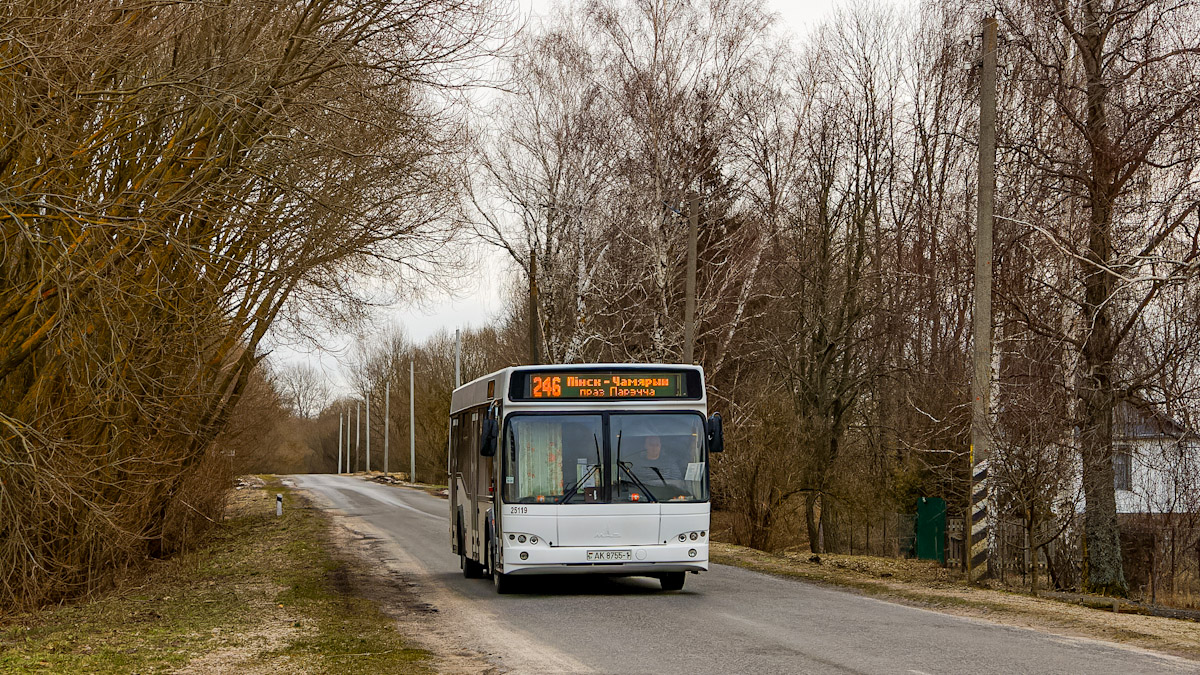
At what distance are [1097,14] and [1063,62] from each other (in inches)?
32.9

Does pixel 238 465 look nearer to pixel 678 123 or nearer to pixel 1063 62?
pixel 678 123

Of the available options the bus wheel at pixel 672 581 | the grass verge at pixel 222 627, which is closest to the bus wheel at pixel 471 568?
the grass verge at pixel 222 627

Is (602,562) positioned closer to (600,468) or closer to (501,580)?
(600,468)

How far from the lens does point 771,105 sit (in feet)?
114

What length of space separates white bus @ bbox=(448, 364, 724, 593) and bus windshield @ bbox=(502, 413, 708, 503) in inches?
0.5

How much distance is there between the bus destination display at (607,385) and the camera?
15336 mm

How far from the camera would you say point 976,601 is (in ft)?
48.4

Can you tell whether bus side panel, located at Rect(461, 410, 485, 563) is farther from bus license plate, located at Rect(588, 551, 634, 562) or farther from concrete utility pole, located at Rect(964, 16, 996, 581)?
concrete utility pole, located at Rect(964, 16, 996, 581)

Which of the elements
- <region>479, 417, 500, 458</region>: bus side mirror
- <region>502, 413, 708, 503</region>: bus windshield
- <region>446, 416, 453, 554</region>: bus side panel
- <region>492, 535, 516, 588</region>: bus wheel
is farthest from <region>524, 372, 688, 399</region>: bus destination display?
<region>446, 416, 453, 554</region>: bus side panel

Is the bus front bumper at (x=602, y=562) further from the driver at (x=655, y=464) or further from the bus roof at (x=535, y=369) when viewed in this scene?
the bus roof at (x=535, y=369)

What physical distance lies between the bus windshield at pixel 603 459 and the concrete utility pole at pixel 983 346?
396cm

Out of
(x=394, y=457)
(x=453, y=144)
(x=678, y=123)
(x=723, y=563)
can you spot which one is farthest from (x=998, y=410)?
(x=394, y=457)

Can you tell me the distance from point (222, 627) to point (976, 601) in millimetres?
8485

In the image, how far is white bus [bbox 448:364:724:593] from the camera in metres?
14.9
